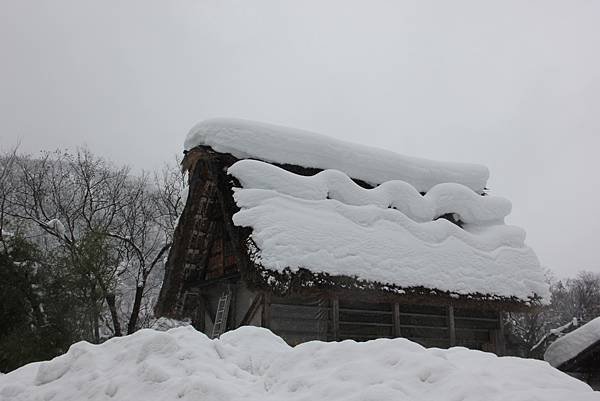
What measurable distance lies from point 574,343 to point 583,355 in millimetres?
295

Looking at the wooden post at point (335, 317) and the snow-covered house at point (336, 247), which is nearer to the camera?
the snow-covered house at point (336, 247)

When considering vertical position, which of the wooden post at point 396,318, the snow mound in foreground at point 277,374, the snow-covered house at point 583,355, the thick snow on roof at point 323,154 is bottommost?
the snow-covered house at point 583,355

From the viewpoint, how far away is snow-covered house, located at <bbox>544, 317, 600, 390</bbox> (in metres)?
9.73

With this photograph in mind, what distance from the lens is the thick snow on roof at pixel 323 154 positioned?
11055mm

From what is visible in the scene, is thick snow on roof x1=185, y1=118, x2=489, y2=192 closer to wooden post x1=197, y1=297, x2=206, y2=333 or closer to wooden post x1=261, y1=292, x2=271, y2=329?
wooden post x1=261, y1=292, x2=271, y2=329

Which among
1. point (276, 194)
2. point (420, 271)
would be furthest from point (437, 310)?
point (276, 194)

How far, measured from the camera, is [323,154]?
12227 mm

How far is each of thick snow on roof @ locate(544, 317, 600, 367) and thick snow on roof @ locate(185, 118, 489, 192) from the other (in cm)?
483

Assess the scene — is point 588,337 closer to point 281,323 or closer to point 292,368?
point 281,323

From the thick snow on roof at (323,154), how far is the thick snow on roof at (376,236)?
82 cm

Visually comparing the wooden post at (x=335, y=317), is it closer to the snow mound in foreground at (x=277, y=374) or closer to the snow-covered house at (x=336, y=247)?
the snow-covered house at (x=336, y=247)

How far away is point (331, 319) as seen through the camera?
395 inches

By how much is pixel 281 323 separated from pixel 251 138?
407 centimetres

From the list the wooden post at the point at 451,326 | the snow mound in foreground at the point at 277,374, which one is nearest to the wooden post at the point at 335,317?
the wooden post at the point at 451,326
